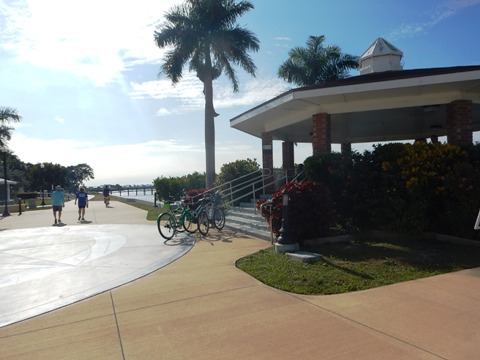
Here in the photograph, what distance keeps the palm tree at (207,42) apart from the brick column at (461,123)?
38.8 feet

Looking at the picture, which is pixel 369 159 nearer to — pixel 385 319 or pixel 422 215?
pixel 422 215

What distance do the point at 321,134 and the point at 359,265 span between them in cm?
562

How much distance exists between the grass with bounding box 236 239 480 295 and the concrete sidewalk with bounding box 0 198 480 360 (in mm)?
261

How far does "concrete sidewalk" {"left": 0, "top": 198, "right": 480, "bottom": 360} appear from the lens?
323cm

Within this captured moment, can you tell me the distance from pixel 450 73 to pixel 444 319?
673 cm

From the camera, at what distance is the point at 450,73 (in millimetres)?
8414

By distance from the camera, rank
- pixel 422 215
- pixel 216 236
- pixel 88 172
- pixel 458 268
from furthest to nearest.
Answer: pixel 88 172, pixel 216 236, pixel 422 215, pixel 458 268

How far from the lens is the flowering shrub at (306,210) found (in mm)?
7582

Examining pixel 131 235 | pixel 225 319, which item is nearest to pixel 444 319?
pixel 225 319

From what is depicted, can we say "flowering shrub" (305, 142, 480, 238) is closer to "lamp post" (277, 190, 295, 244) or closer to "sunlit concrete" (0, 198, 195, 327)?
"lamp post" (277, 190, 295, 244)

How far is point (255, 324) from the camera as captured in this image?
12.5 feet

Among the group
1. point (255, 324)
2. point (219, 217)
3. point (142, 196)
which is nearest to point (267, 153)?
point (219, 217)

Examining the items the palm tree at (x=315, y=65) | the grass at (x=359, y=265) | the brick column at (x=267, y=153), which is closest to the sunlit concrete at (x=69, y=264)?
the grass at (x=359, y=265)

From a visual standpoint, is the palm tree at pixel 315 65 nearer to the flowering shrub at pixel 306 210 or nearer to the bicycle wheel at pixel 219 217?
the bicycle wheel at pixel 219 217
